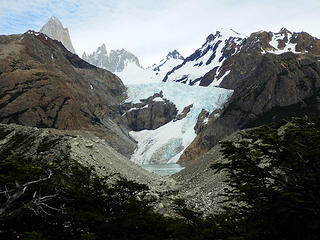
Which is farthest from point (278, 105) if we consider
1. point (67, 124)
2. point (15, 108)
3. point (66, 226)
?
point (66, 226)

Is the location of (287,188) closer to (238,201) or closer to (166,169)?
(238,201)

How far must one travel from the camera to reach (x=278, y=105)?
554 ft

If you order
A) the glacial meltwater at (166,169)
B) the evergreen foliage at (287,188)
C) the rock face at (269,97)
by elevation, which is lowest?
the glacial meltwater at (166,169)

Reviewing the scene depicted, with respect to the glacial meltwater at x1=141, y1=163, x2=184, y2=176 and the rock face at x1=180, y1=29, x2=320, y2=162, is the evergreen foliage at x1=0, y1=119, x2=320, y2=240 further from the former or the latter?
the rock face at x1=180, y1=29, x2=320, y2=162

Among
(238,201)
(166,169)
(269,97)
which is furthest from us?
(269,97)

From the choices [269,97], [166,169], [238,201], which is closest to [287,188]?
[238,201]

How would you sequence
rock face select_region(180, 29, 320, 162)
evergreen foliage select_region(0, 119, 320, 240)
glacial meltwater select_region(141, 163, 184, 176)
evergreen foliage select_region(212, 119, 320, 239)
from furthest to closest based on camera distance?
rock face select_region(180, 29, 320, 162), glacial meltwater select_region(141, 163, 184, 176), evergreen foliage select_region(0, 119, 320, 240), evergreen foliage select_region(212, 119, 320, 239)

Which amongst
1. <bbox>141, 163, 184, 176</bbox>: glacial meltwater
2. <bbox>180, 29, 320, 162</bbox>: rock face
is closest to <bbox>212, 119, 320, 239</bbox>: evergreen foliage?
<bbox>141, 163, 184, 176</bbox>: glacial meltwater

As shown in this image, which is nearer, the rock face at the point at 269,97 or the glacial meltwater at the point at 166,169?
the glacial meltwater at the point at 166,169

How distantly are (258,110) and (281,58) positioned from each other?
114ft

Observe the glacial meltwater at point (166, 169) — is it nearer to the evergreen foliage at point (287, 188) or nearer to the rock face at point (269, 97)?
the rock face at point (269, 97)

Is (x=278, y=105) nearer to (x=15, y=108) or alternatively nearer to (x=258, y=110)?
(x=258, y=110)

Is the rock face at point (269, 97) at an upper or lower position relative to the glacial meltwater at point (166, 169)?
upper

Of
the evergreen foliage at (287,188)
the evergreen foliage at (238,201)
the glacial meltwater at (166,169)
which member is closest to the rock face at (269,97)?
the glacial meltwater at (166,169)
